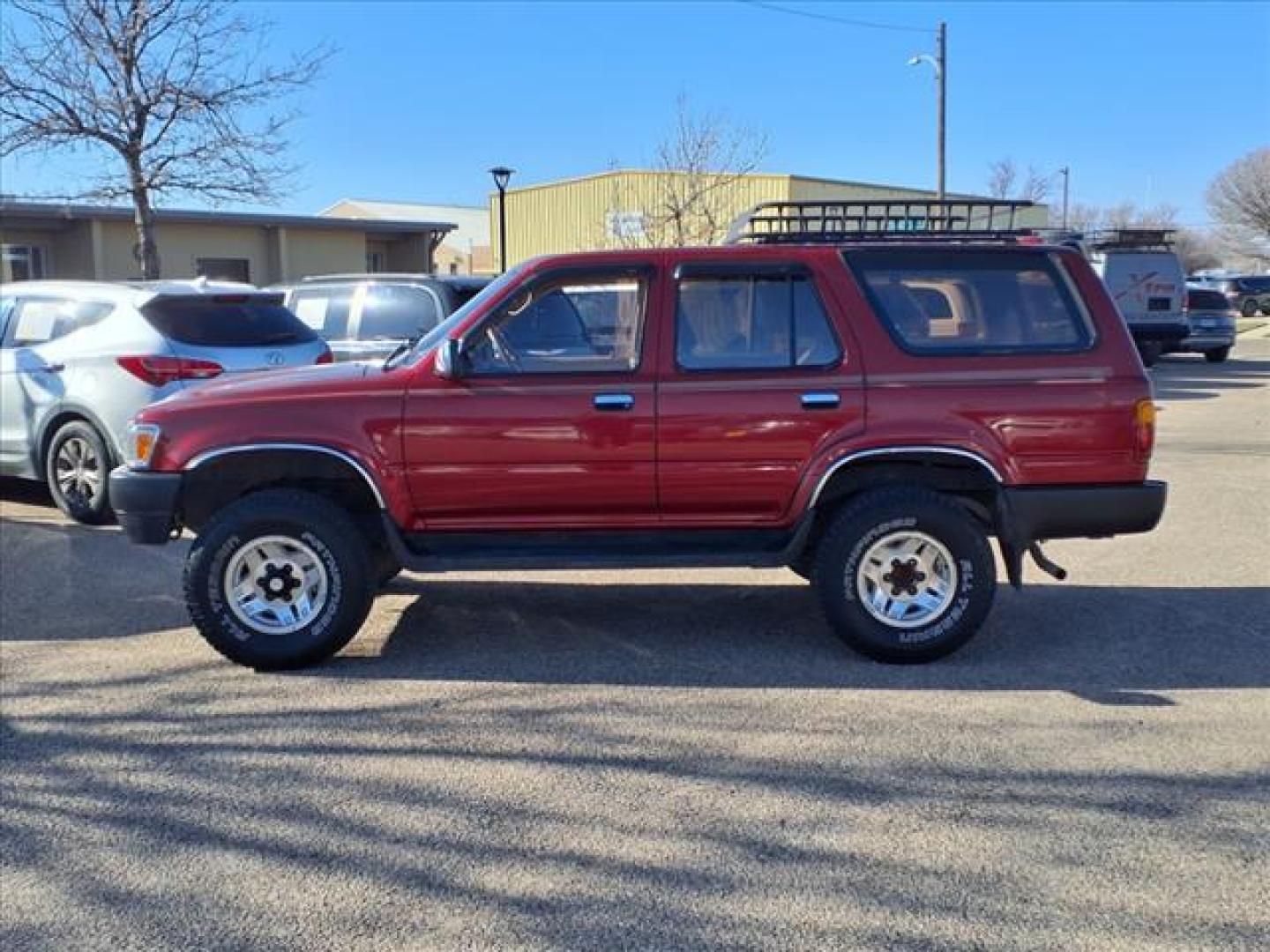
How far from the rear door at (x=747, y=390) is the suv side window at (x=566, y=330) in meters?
0.21

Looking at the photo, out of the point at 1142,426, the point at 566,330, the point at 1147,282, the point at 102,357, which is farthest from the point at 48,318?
the point at 1147,282

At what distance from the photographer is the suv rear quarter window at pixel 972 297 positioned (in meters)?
5.28

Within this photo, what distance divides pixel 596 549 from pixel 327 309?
6.63 m

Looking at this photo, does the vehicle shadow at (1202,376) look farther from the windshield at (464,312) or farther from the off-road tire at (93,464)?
the off-road tire at (93,464)

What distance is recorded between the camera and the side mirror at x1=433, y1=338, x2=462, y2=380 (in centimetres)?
512

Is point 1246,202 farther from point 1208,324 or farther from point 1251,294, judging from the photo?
point 1208,324

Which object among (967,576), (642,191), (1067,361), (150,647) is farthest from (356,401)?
(642,191)

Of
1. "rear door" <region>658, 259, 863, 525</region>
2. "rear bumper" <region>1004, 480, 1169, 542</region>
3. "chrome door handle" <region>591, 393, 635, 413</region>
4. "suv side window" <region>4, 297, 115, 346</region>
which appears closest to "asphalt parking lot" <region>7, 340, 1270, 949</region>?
"rear bumper" <region>1004, 480, 1169, 542</region>

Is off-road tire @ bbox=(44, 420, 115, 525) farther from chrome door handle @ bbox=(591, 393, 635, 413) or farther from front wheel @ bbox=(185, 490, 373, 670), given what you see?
chrome door handle @ bbox=(591, 393, 635, 413)

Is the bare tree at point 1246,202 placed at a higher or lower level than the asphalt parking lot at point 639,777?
higher

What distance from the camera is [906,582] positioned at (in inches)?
209

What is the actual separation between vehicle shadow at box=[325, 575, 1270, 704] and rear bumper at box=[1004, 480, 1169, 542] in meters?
0.66

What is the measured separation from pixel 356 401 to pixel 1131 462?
352 centimetres

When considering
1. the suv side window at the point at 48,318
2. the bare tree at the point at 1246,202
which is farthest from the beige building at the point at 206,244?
the bare tree at the point at 1246,202
